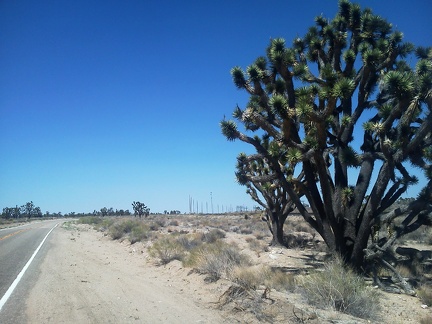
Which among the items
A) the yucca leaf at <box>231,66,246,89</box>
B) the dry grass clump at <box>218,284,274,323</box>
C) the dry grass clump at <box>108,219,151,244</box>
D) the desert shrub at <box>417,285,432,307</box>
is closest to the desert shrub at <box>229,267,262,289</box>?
the dry grass clump at <box>218,284,274,323</box>

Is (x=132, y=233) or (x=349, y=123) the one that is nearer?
(x=349, y=123)

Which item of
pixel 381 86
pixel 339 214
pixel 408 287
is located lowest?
pixel 408 287

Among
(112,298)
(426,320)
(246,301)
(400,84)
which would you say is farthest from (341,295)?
(400,84)

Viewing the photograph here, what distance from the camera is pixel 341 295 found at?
767 centimetres

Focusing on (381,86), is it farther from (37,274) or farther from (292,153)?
(37,274)

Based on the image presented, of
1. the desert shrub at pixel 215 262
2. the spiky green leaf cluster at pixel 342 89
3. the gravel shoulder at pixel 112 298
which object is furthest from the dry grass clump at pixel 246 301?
the spiky green leaf cluster at pixel 342 89

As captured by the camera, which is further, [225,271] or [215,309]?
[225,271]

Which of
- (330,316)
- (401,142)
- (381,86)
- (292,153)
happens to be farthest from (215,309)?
(381,86)

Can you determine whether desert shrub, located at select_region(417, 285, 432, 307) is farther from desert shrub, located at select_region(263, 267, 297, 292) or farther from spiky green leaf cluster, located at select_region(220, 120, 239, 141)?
spiky green leaf cluster, located at select_region(220, 120, 239, 141)

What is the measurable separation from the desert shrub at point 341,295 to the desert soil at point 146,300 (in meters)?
0.29

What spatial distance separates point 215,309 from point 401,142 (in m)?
7.04

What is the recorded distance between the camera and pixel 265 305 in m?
7.54

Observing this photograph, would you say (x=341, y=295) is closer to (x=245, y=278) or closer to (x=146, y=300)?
(x=245, y=278)

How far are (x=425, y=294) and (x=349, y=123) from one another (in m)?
6.02
